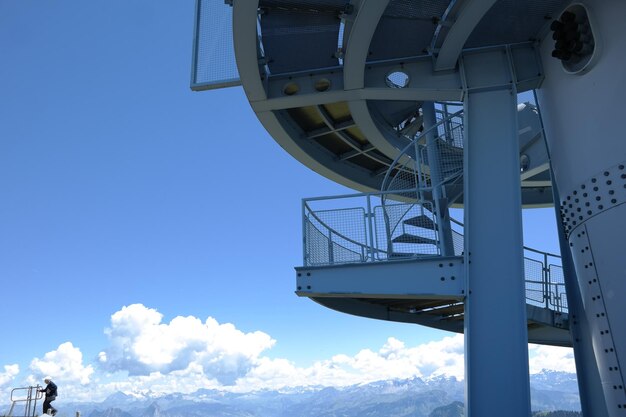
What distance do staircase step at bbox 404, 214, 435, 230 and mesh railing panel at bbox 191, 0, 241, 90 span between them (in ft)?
14.2

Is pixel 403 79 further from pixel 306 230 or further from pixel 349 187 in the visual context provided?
pixel 349 187

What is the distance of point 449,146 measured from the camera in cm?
1418

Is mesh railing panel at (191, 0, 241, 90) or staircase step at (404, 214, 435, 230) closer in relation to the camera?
staircase step at (404, 214, 435, 230)

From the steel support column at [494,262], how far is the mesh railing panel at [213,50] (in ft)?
15.3

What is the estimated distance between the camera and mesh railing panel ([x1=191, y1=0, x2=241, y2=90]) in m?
10.4

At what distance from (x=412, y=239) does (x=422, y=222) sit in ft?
1.19

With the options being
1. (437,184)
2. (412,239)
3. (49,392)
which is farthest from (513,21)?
(49,392)

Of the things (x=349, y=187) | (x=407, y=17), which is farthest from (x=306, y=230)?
(x=349, y=187)

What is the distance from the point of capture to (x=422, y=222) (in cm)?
972

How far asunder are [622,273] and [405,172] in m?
8.62

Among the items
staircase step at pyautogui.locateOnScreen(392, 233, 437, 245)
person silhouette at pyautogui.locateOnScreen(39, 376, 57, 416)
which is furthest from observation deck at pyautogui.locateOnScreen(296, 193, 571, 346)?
person silhouette at pyautogui.locateOnScreen(39, 376, 57, 416)

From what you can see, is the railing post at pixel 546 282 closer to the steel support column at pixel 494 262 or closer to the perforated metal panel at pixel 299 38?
the steel support column at pixel 494 262

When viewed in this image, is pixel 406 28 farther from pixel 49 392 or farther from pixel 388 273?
pixel 49 392

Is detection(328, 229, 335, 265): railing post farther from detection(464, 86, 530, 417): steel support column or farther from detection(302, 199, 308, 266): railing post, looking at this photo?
detection(464, 86, 530, 417): steel support column
